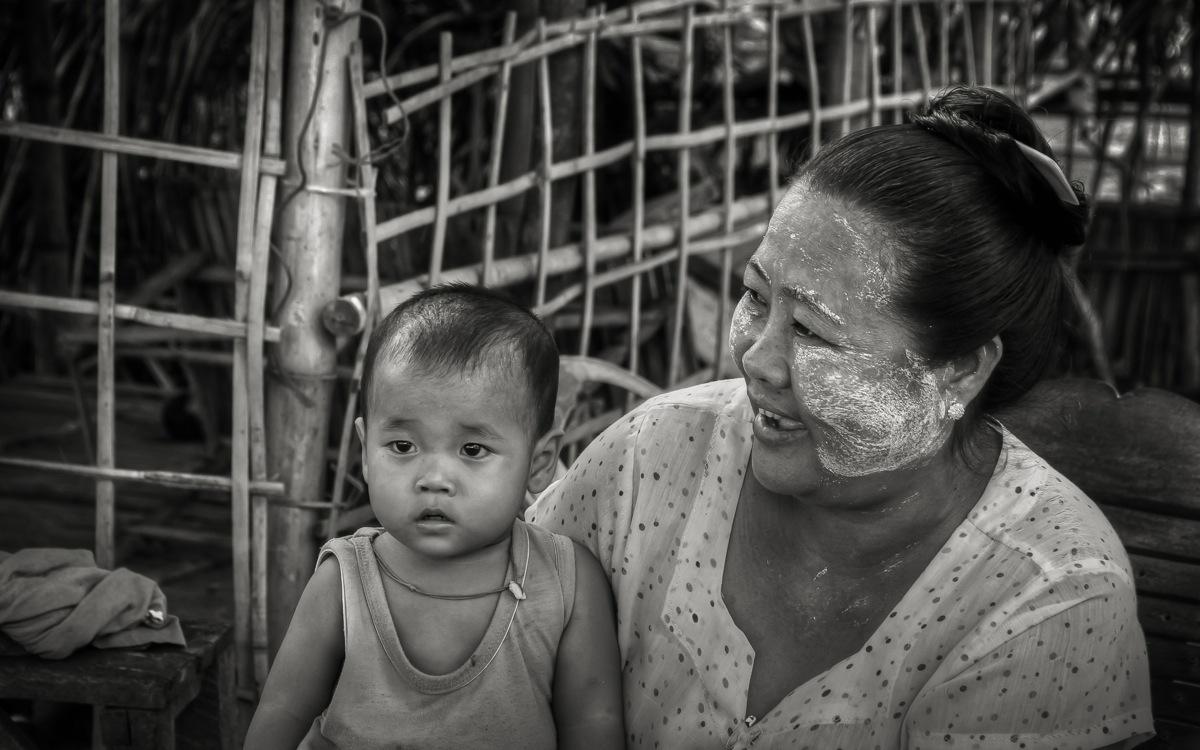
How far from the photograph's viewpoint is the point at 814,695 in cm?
177

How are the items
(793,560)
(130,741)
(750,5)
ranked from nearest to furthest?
1. (793,560)
2. (130,741)
3. (750,5)

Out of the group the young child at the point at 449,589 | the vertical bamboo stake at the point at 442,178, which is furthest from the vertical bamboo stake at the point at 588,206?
the young child at the point at 449,589

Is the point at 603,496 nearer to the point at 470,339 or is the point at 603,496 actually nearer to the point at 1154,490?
the point at 470,339

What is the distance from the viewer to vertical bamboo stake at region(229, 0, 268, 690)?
2811 millimetres

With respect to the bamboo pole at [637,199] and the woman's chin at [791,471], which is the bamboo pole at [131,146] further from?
the woman's chin at [791,471]

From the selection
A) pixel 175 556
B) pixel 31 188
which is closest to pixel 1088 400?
pixel 175 556

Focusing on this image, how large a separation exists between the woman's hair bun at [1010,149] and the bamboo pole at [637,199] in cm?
177

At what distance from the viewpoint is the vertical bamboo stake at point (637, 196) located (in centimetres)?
367

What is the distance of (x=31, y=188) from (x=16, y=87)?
2.35 ft

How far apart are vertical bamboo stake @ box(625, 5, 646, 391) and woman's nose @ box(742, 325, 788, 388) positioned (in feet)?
6.34

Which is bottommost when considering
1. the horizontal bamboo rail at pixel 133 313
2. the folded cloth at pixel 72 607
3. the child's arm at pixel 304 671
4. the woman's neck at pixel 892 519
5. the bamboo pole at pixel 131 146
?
the folded cloth at pixel 72 607

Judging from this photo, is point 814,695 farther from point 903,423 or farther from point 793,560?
point 903,423

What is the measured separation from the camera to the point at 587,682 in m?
1.91

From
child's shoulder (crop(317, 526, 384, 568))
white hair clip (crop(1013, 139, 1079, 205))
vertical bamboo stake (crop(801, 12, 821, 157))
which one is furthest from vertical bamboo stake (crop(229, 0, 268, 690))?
vertical bamboo stake (crop(801, 12, 821, 157))
